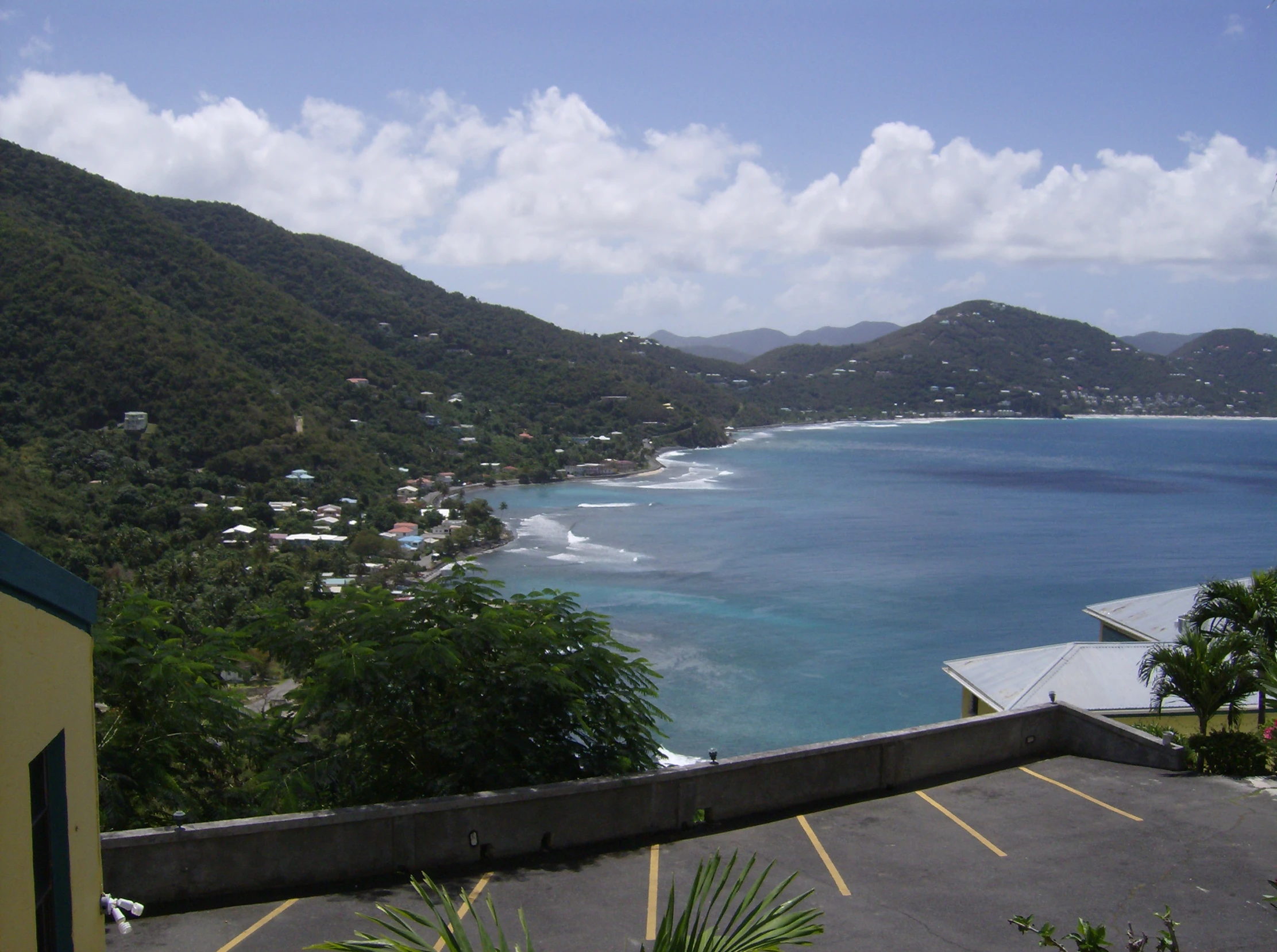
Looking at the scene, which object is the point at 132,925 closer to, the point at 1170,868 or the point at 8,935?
the point at 8,935

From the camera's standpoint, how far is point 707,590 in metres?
51.8

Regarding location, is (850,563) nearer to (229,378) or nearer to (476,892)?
(229,378)

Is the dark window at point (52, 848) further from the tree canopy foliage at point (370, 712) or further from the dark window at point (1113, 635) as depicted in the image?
the dark window at point (1113, 635)

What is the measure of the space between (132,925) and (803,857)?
4.63 meters

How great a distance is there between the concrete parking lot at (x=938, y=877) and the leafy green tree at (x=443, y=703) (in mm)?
1436

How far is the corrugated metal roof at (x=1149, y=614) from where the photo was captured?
63.7 feet

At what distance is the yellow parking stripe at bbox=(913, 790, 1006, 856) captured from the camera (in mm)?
7613

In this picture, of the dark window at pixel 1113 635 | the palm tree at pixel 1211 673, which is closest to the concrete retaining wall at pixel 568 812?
the palm tree at pixel 1211 673

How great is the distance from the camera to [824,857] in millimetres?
7477

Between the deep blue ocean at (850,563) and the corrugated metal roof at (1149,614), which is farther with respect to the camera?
the deep blue ocean at (850,563)

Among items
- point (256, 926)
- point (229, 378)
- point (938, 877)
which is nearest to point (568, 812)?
point (256, 926)

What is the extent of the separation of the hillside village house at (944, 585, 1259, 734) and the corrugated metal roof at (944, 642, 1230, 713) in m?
0.02

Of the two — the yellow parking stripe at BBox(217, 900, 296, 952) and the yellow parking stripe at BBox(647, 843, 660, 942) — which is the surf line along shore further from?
the yellow parking stripe at BBox(217, 900, 296, 952)

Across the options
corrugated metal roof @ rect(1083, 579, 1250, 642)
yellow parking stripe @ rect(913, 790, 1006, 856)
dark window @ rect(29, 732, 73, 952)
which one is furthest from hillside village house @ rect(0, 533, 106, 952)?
corrugated metal roof @ rect(1083, 579, 1250, 642)
